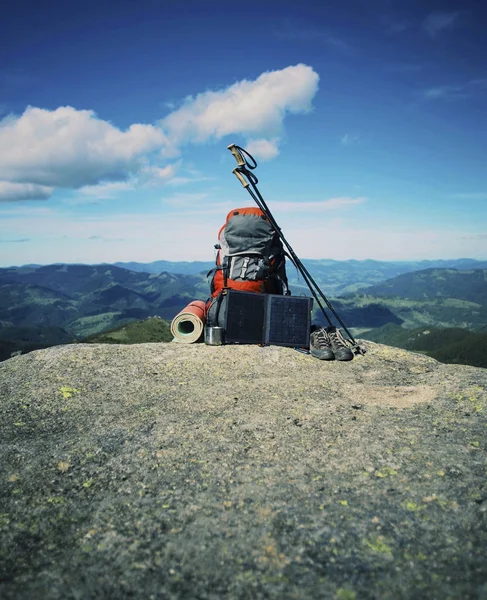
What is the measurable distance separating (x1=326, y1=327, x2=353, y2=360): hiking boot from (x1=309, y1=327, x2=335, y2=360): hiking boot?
0.58ft

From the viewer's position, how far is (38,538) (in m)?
4.11

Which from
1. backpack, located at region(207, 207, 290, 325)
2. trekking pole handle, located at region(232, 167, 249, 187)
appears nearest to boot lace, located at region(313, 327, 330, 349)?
backpack, located at region(207, 207, 290, 325)

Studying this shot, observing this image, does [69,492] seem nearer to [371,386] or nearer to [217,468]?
[217,468]

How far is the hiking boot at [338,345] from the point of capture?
11.8 m

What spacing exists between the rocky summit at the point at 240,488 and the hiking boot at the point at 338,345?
2157 mm

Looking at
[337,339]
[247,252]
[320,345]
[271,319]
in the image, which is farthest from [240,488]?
[247,252]

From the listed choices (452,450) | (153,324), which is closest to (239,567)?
(452,450)

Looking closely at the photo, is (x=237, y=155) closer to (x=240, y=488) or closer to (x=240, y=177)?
(x=240, y=177)

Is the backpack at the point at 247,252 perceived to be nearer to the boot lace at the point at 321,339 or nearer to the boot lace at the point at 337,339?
the boot lace at the point at 321,339

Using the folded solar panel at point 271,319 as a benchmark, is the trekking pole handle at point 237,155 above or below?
above

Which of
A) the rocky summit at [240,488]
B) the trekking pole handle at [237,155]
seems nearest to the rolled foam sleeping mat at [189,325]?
the rocky summit at [240,488]

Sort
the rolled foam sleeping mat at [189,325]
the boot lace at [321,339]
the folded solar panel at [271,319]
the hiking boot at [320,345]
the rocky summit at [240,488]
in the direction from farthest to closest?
the rolled foam sleeping mat at [189,325] < the folded solar panel at [271,319] < the boot lace at [321,339] < the hiking boot at [320,345] < the rocky summit at [240,488]

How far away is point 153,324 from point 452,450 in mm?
191980

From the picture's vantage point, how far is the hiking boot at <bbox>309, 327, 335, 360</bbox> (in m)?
11.7
